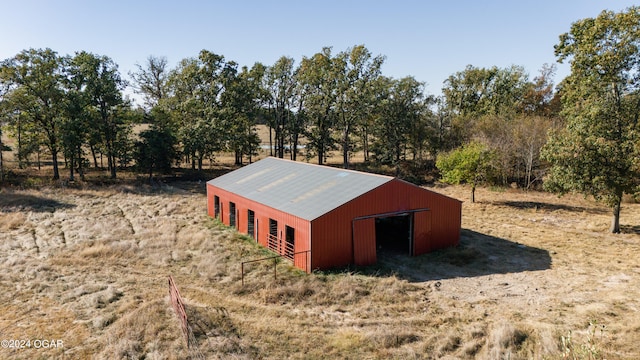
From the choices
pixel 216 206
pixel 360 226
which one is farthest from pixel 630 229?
pixel 216 206

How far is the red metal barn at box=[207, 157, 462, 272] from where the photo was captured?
1900 centimetres

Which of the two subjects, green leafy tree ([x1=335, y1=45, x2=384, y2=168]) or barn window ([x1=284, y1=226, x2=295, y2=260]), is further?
green leafy tree ([x1=335, y1=45, x2=384, y2=168])

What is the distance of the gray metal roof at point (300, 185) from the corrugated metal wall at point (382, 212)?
1.49 ft

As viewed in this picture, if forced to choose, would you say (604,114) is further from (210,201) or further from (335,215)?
(210,201)

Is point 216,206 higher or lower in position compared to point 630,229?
higher

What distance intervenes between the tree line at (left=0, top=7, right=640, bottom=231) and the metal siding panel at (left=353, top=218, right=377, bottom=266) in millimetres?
15050

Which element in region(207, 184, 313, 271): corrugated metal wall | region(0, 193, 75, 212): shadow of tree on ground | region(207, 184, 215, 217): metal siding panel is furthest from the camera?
region(0, 193, 75, 212): shadow of tree on ground

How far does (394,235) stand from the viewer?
25750 millimetres

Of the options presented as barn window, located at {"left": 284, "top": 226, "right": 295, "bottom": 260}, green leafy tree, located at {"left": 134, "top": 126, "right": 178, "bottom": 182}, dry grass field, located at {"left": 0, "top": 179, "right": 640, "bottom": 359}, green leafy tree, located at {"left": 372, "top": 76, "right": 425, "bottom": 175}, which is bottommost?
dry grass field, located at {"left": 0, "top": 179, "right": 640, "bottom": 359}

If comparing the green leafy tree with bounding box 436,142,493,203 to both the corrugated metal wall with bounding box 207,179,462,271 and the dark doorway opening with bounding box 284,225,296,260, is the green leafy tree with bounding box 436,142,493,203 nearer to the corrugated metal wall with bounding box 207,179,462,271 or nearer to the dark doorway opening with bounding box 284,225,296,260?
the corrugated metal wall with bounding box 207,179,462,271

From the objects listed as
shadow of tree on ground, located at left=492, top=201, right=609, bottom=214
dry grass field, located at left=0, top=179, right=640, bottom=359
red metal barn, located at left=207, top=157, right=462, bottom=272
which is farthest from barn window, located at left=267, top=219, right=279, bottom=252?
shadow of tree on ground, located at left=492, top=201, right=609, bottom=214

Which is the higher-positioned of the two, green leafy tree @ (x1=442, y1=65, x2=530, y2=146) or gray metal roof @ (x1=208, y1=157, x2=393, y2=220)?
green leafy tree @ (x1=442, y1=65, x2=530, y2=146)

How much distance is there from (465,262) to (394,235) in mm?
5846

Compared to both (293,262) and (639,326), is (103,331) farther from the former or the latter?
(639,326)
